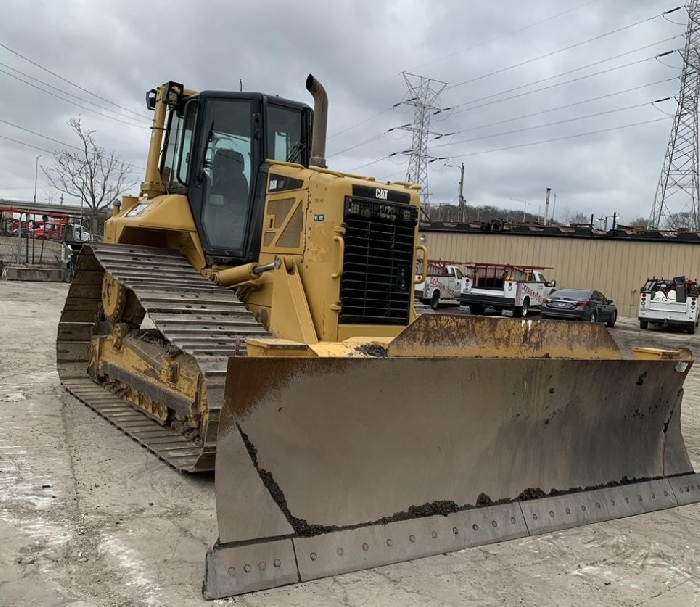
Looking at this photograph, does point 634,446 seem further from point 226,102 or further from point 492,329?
point 226,102

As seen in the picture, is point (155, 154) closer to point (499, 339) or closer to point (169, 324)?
point (169, 324)

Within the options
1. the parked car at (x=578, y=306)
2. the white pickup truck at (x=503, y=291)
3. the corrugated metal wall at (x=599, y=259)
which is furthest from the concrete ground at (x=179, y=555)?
the corrugated metal wall at (x=599, y=259)

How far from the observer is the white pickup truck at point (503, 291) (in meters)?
24.5

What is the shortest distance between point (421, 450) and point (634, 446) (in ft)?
6.56

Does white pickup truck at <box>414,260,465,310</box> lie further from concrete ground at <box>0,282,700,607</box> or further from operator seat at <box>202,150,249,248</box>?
concrete ground at <box>0,282,700,607</box>

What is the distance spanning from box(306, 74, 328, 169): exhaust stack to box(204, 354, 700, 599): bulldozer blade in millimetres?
2642

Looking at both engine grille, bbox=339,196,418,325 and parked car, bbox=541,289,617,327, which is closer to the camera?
engine grille, bbox=339,196,418,325

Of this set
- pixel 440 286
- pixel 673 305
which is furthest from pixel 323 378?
pixel 440 286

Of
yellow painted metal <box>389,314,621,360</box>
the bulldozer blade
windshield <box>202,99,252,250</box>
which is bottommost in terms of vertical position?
the bulldozer blade

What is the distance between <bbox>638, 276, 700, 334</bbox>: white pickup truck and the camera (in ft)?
75.4

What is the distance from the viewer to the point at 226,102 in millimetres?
6633

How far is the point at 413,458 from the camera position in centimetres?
411

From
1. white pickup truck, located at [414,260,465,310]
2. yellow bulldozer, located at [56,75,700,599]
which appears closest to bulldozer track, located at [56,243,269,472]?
yellow bulldozer, located at [56,75,700,599]

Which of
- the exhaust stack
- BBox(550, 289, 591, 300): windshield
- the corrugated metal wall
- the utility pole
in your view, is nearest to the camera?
the exhaust stack
